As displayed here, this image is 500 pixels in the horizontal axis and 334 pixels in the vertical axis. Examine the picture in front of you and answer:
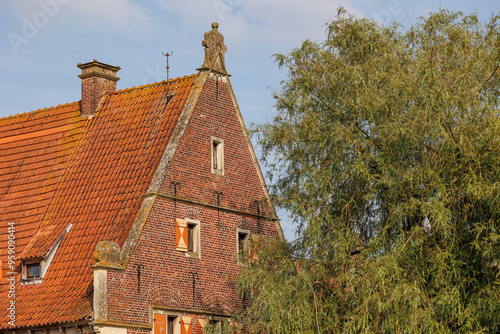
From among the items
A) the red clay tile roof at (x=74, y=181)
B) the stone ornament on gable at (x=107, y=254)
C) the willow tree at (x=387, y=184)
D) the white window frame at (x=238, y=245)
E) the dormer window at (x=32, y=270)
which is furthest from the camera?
the white window frame at (x=238, y=245)

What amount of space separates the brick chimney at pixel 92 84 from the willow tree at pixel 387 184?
7240 mm

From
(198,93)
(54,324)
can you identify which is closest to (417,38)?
(198,93)

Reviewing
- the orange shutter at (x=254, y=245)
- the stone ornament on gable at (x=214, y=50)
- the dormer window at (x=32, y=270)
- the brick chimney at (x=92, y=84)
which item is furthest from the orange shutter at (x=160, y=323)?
the brick chimney at (x=92, y=84)

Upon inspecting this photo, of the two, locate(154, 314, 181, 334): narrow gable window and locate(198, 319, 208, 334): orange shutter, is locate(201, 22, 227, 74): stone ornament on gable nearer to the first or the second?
locate(198, 319, 208, 334): orange shutter

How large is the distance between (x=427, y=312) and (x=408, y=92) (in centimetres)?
488

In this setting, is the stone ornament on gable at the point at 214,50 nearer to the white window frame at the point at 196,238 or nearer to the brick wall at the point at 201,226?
the brick wall at the point at 201,226

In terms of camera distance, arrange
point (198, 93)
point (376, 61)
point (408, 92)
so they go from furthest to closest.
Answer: point (198, 93) < point (376, 61) < point (408, 92)

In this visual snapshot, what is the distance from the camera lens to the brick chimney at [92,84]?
2711cm

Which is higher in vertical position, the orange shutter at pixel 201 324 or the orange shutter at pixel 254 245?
the orange shutter at pixel 254 245

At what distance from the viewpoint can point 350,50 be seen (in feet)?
71.3

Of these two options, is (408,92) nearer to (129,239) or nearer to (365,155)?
(365,155)

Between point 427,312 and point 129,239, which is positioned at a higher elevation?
point 129,239

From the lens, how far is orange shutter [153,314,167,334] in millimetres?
21953

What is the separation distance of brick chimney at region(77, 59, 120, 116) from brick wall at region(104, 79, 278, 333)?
3959 mm
